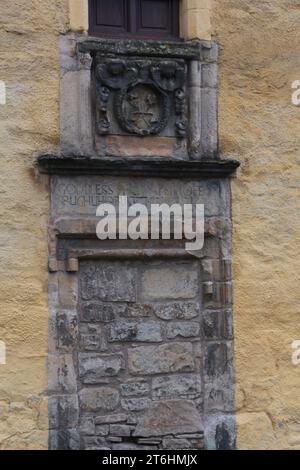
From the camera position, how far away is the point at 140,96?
21.7ft

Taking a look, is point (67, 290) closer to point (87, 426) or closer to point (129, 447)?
point (87, 426)

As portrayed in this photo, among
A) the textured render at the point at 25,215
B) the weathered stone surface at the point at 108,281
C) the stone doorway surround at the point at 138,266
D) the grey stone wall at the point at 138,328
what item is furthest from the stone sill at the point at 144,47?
the weathered stone surface at the point at 108,281

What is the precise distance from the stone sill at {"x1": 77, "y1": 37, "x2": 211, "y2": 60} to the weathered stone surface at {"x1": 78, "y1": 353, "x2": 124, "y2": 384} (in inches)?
72.9

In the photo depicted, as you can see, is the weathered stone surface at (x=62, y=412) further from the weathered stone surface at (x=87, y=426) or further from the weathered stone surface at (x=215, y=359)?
the weathered stone surface at (x=215, y=359)

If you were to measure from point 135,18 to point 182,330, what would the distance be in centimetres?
199

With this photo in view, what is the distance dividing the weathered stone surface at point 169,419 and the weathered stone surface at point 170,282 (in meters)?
0.66

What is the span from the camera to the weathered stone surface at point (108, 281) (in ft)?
21.4

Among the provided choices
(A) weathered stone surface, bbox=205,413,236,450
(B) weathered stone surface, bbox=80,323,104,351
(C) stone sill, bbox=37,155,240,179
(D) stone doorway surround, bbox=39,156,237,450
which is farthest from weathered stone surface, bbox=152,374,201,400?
(C) stone sill, bbox=37,155,240,179

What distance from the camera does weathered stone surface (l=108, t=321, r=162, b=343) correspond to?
6551 mm

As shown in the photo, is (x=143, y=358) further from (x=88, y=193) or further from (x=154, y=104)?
(x=154, y=104)

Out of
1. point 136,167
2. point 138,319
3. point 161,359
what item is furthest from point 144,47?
point 161,359

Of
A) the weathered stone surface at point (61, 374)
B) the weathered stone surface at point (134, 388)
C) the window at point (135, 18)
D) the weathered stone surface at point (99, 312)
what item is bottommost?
the weathered stone surface at point (134, 388)

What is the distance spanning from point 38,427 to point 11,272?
93 cm

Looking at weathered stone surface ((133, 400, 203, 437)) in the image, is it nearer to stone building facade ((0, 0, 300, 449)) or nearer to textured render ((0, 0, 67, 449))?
stone building facade ((0, 0, 300, 449))
